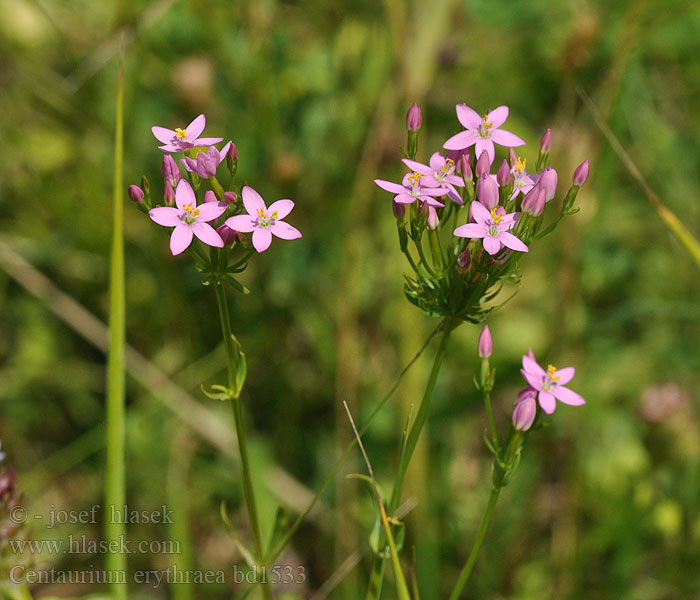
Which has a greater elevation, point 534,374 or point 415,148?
point 415,148

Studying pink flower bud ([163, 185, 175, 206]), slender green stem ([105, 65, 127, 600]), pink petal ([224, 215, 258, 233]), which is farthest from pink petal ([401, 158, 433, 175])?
slender green stem ([105, 65, 127, 600])

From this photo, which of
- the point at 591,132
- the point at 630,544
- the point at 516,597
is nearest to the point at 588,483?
the point at 630,544

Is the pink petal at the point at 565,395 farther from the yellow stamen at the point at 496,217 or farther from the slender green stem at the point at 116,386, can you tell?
the slender green stem at the point at 116,386

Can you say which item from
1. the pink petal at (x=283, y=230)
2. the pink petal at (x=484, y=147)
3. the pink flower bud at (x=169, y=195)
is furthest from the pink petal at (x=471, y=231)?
the pink flower bud at (x=169, y=195)

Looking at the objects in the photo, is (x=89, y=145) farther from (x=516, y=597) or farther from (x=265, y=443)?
(x=516, y=597)

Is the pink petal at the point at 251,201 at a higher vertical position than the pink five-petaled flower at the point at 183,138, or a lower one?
lower

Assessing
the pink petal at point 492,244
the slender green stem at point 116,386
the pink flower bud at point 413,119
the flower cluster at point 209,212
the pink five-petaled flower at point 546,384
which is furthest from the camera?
the slender green stem at point 116,386

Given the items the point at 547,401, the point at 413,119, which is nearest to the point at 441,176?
the point at 413,119
